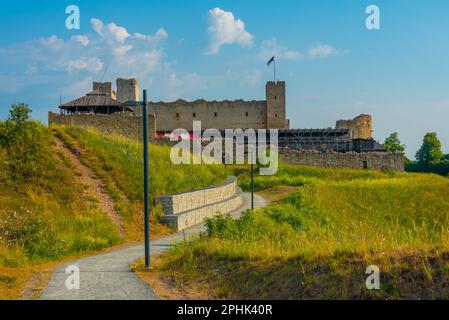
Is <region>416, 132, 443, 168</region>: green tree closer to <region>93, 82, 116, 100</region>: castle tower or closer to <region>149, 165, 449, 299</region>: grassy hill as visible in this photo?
<region>93, 82, 116, 100</region>: castle tower

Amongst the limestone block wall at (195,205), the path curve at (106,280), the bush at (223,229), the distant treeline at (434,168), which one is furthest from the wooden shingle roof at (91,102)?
the distant treeline at (434,168)

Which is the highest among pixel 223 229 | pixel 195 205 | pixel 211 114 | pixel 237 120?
pixel 211 114

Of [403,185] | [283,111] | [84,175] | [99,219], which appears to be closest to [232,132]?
[283,111]

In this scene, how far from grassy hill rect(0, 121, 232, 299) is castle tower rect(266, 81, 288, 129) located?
44.4 m

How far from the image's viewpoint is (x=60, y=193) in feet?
63.3

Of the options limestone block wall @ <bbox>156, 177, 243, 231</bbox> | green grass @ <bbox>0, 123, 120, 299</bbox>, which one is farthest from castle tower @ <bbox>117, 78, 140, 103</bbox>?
green grass @ <bbox>0, 123, 120, 299</bbox>

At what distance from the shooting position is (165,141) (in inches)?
→ 1845

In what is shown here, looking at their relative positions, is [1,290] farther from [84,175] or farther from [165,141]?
[165,141]

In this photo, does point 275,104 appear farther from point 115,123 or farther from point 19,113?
point 19,113

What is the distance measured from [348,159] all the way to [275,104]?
2014 cm

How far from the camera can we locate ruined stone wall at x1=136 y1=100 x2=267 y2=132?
7288 centimetres

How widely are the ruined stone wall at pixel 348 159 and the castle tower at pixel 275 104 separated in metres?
18.8

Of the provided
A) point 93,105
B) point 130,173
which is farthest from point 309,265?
point 93,105

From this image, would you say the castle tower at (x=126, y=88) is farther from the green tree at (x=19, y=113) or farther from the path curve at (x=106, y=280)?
the path curve at (x=106, y=280)
